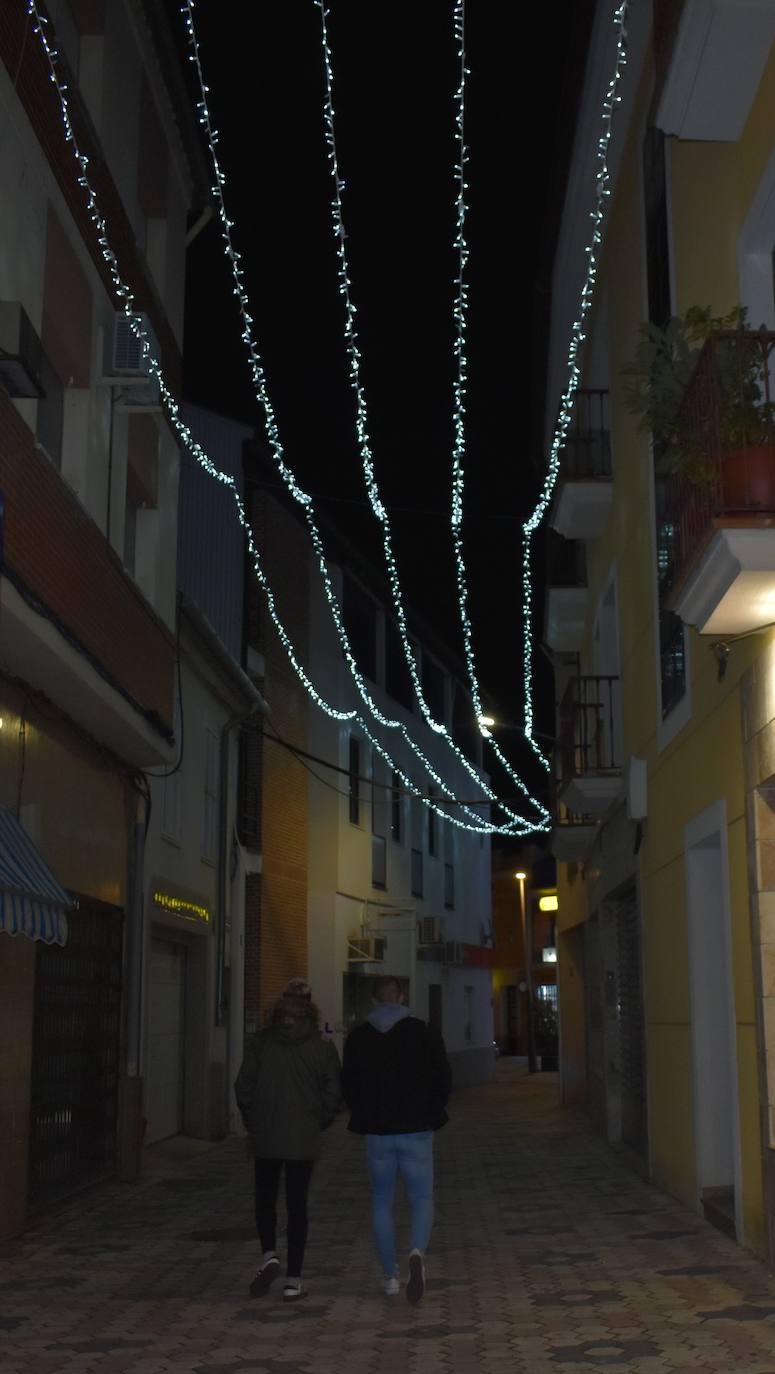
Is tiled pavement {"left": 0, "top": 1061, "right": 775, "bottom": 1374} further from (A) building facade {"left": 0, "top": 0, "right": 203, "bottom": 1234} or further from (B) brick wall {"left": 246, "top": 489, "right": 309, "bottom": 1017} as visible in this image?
(B) brick wall {"left": 246, "top": 489, "right": 309, "bottom": 1017}

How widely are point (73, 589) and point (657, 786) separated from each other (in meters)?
5.18

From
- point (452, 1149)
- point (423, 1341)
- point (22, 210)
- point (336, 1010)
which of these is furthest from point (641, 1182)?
point (336, 1010)

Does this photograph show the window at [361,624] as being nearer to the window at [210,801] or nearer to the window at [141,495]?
the window at [210,801]

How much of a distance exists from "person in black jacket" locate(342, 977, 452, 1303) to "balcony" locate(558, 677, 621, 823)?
807 cm

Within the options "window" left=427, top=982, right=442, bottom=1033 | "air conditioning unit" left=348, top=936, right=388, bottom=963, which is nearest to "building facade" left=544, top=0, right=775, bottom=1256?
"air conditioning unit" left=348, top=936, right=388, bottom=963

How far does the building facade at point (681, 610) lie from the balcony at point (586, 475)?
4 cm

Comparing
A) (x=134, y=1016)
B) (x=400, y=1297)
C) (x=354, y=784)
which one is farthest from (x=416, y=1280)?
(x=354, y=784)

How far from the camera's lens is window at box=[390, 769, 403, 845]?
101 ft

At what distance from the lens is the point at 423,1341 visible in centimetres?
732

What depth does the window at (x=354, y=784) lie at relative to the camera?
27688 millimetres

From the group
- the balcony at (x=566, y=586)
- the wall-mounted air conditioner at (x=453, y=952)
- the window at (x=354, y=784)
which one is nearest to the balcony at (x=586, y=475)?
the balcony at (x=566, y=586)

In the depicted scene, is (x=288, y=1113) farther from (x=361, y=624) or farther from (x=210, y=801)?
(x=361, y=624)

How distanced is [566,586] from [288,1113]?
12673 millimetres

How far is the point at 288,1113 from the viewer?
841 centimetres
